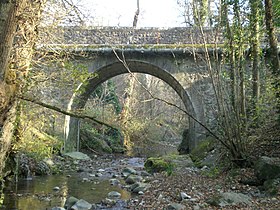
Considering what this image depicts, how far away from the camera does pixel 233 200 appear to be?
5121 millimetres

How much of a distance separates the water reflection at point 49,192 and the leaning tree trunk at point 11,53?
163 cm

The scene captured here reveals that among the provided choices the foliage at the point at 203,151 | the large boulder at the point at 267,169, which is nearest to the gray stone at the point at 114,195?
the large boulder at the point at 267,169

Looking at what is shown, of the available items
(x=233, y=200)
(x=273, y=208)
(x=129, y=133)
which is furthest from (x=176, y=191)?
(x=129, y=133)

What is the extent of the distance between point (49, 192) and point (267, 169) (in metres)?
4.38

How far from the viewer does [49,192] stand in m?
7.13

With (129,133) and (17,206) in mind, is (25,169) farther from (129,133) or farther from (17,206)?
(129,133)

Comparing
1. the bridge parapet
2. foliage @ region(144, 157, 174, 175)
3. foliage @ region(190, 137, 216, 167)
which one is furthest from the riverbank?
the bridge parapet

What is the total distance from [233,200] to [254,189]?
3.52 feet

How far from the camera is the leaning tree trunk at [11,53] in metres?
3.58

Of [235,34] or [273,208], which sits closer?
[273,208]

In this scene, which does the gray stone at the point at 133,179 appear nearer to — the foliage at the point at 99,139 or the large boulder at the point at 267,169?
the large boulder at the point at 267,169

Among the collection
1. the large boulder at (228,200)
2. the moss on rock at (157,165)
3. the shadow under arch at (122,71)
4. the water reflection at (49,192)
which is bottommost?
the water reflection at (49,192)

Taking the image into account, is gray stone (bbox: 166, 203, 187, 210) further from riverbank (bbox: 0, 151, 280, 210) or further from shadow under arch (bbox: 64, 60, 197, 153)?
shadow under arch (bbox: 64, 60, 197, 153)

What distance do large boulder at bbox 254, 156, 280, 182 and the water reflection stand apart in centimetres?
253
